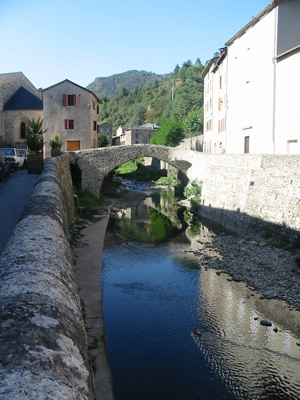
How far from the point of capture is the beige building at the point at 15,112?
35312 mm

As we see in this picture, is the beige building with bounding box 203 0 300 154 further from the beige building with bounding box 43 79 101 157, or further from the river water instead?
the beige building with bounding box 43 79 101 157

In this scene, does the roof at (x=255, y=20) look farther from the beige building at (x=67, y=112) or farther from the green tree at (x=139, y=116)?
the green tree at (x=139, y=116)

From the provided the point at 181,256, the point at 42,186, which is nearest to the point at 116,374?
the point at 42,186

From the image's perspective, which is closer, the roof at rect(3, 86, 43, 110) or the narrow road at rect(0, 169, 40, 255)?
the narrow road at rect(0, 169, 40, 255)

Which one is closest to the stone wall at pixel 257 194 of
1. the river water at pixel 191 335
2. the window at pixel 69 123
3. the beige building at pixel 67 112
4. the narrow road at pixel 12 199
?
the river water at pixel 191 335

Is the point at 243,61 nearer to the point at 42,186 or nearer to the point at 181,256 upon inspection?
the point at 181,256

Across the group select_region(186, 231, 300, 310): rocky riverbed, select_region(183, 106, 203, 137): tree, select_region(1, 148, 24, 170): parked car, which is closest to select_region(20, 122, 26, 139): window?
select_region(1, 148, 24, 170): parked car

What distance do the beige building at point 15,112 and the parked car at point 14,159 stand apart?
1500 centimetres

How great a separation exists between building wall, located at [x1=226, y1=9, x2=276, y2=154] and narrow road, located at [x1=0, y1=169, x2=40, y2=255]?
1183 cm

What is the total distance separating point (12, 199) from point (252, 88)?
15.7 meters

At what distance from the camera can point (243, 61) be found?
76.3 feet

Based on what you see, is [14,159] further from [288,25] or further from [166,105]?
[166,105]

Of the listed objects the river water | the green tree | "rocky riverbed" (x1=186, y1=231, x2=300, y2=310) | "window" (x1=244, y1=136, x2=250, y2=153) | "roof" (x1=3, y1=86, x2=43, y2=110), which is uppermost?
the green tree

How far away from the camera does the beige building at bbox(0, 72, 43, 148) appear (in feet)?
116
